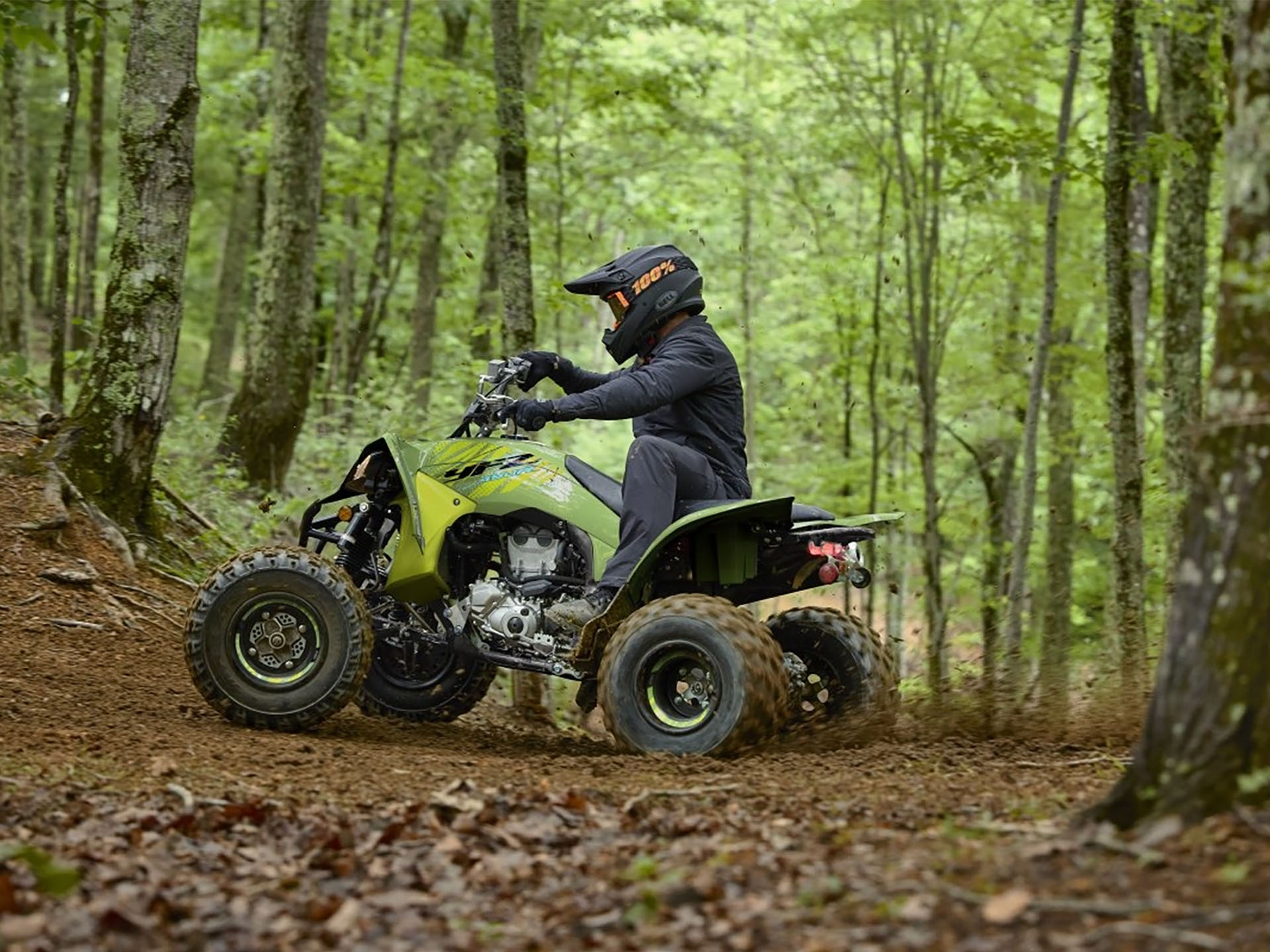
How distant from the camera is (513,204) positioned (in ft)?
33.8

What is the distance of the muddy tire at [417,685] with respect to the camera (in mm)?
8102

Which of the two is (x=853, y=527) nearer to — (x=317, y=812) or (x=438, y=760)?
(x=438, y=760)

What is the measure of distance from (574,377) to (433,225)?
13.7 m

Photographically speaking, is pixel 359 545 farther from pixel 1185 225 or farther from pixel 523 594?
pixel 1185 225

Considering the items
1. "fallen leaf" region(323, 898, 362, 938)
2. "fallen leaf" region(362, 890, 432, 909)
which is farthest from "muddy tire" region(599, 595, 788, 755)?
"fallen leaf" region(323, 898, 362, 938)

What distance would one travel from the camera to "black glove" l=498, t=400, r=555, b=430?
6801 millimetres

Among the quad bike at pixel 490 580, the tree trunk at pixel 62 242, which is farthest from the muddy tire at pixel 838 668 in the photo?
the tree trunk at pixel 62 242

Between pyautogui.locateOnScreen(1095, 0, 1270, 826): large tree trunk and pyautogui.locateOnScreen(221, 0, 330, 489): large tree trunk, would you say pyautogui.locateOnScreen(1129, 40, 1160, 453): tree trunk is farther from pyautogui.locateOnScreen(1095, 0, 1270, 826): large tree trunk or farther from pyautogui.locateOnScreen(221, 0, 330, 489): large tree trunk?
pyautogui.locateOnScreen(1095, 0, 1270, 826): large tree trunk

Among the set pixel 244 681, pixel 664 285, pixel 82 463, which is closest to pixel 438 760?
pixel 244 681

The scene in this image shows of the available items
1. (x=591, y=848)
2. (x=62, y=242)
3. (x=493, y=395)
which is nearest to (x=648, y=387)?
(x=493, y=395)

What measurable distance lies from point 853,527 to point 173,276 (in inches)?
199

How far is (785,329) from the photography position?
1002 inches

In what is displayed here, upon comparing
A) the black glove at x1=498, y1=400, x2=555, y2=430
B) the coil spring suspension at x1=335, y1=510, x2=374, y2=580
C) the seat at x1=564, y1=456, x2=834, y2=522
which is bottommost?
the coil spring suspension at x1=335, y1=510, x2=374, y2=580

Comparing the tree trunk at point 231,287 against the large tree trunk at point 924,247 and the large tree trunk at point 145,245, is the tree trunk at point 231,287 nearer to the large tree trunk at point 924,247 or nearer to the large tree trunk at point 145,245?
the large tree trunk at point 924,247
